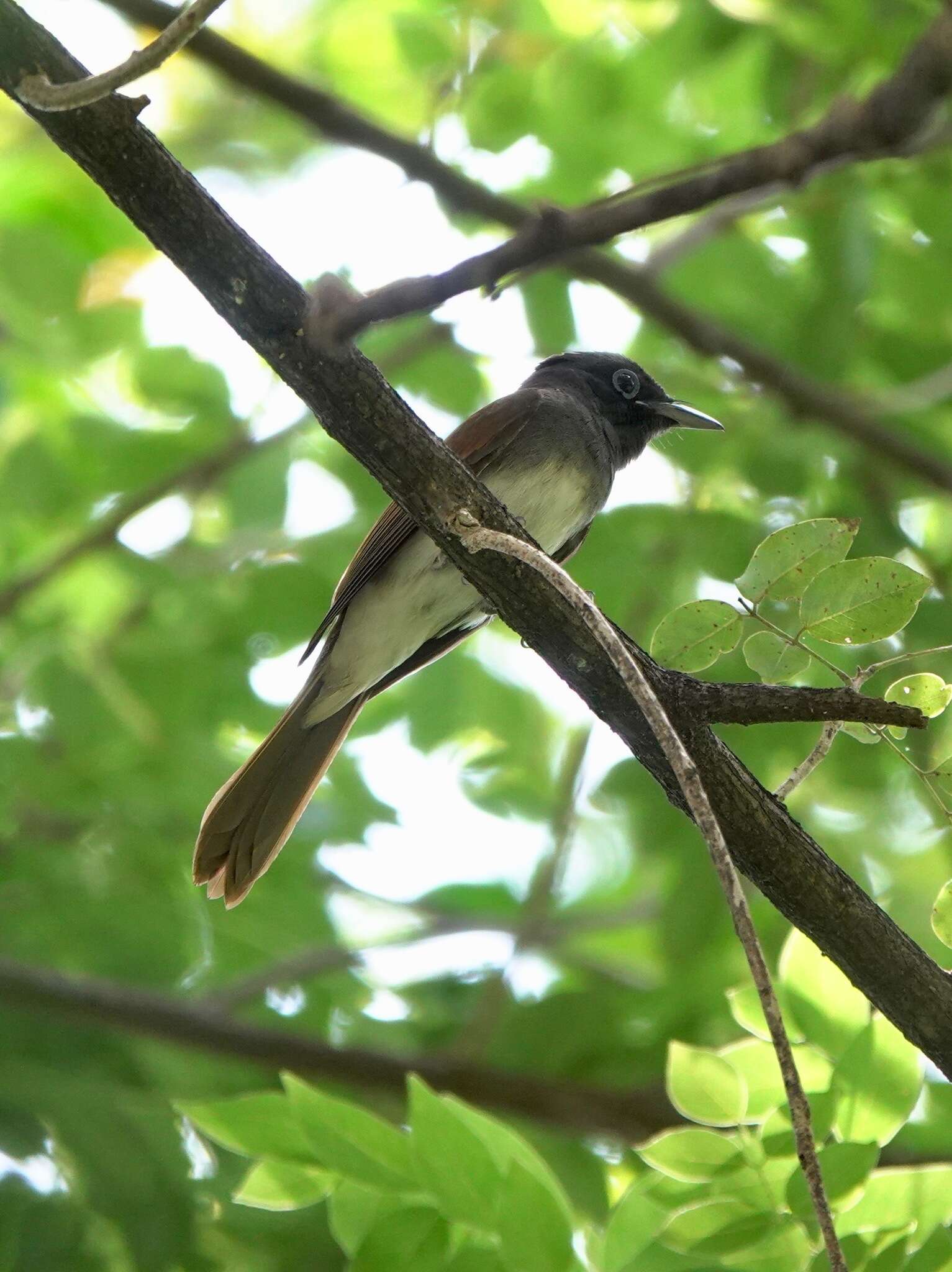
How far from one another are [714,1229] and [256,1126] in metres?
0.87

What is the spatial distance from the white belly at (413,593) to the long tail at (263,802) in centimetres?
10

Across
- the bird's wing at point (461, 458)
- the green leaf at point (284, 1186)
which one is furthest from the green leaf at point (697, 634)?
the bird's wing at point (461, 458)

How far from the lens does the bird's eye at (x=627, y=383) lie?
17.1ft

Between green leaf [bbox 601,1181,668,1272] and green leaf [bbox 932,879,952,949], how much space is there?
71 cm

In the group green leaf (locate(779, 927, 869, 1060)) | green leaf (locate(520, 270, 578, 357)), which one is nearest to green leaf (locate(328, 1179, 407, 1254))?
green leaf (locate(779, 927, 869, 1060))

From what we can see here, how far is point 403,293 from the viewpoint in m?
1.60

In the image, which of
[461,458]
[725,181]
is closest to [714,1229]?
[725,181]

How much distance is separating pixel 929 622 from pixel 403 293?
299 centimetres

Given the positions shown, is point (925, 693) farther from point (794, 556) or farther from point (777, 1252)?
point (777, 1252)

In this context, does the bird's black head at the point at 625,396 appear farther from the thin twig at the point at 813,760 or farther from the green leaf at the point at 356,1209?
the green leaf at the point at 356,1209

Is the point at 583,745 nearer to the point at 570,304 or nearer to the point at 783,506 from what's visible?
the point at 783,506

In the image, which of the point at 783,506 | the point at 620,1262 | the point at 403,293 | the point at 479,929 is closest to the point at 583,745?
the point at 479,929

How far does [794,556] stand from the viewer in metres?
2.33

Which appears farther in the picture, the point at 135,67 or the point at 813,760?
the point at 813,760
